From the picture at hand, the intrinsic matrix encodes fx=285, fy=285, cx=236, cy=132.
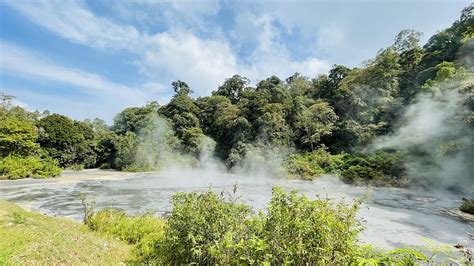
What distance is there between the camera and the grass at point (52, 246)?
14.0 ft

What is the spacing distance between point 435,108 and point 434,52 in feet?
37.6

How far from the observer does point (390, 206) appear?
1180 cm

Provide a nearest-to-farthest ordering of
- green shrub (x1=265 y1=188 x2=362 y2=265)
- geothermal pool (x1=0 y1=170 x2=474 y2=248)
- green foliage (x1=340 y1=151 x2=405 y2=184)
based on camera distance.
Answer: green shrub (x1=265 y1=188 x2=362 y2=265) → geothermal pool (x1=0 y1=170 x2=474 y2=248) → green foliage (x1=340 y1=151 x2=405 y2=184)

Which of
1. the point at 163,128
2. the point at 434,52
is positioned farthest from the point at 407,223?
the point at 163,128

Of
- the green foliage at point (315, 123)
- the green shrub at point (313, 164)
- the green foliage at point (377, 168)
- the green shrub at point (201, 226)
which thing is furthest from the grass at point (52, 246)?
the green foliage at point (315, 123)

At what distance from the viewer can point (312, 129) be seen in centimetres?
2656

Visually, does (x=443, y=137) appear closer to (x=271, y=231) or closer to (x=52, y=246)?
(x=271, y=231)

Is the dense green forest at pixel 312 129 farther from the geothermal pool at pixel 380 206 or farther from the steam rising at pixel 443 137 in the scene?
the geothermal pool at pixel 380 206

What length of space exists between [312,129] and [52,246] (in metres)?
24.1

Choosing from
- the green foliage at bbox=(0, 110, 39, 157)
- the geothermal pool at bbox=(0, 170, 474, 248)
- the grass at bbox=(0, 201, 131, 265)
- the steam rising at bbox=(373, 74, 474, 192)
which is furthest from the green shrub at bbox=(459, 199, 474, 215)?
the green foliage at bbox=(0, 110, 39, 157)

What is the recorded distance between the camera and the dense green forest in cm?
1792

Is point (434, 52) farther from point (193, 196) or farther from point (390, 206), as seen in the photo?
point (193, 196)

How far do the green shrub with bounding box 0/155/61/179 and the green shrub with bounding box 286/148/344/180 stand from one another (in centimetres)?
1815

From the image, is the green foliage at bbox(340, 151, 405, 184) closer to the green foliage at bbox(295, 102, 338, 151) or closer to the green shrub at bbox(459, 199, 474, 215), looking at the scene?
the green foliage at bbox(295, 102, 338, 151)
